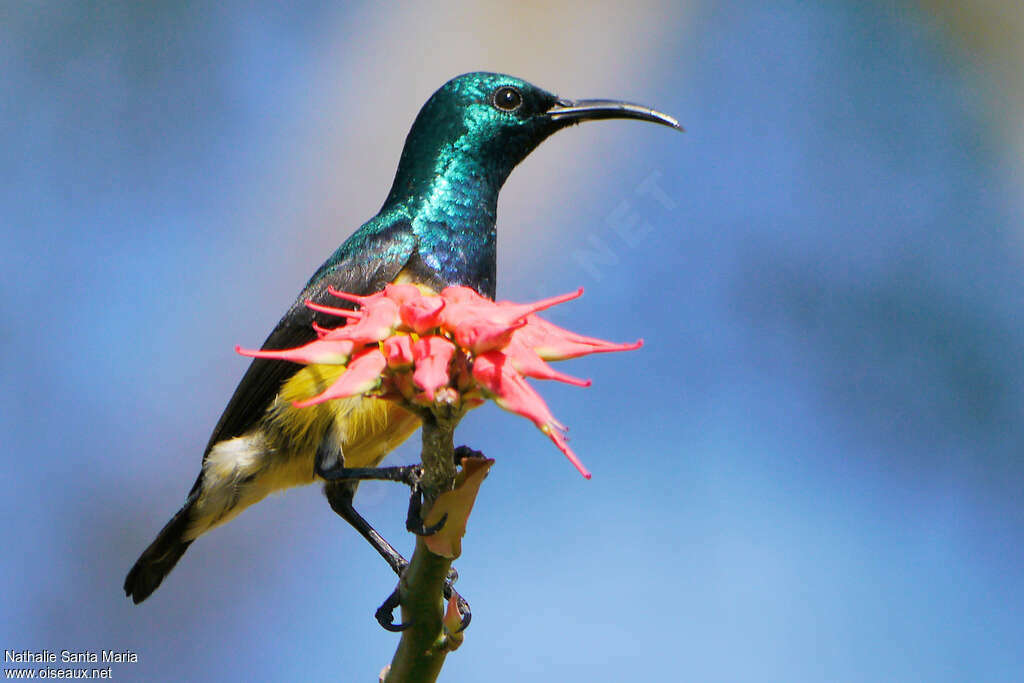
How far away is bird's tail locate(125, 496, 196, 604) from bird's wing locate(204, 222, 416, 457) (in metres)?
0.35

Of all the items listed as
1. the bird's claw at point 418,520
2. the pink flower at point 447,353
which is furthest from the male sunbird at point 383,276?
the pink flower at point 447,353

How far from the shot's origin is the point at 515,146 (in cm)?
414

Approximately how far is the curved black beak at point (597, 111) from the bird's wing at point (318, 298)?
2.58ft

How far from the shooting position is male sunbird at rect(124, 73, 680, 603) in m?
3.72

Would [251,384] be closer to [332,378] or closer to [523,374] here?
[332,378]

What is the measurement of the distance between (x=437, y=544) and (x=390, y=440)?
1953 mm

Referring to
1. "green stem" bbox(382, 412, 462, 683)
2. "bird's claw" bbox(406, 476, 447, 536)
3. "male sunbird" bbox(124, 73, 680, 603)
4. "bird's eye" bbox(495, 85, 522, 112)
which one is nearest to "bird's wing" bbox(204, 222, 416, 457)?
"male sunbird" bbox(124, 73, 680, 603)

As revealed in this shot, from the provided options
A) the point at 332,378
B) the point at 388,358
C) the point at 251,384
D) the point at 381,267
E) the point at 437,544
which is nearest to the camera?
the point at 388,358

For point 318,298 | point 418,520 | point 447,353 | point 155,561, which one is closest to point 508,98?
point 318,298

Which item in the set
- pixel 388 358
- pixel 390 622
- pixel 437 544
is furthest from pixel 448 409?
pixel 390 622

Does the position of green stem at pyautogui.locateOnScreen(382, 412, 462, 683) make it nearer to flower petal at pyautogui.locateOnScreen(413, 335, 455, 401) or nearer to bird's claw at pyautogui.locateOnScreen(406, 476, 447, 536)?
bird's claw at pyautogui.locateOnScreen(406, 476, 447, 536)

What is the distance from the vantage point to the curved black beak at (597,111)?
158 inches

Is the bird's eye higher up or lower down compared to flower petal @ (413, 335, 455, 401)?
higher up

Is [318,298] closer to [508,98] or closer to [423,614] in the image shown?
[508,98]
